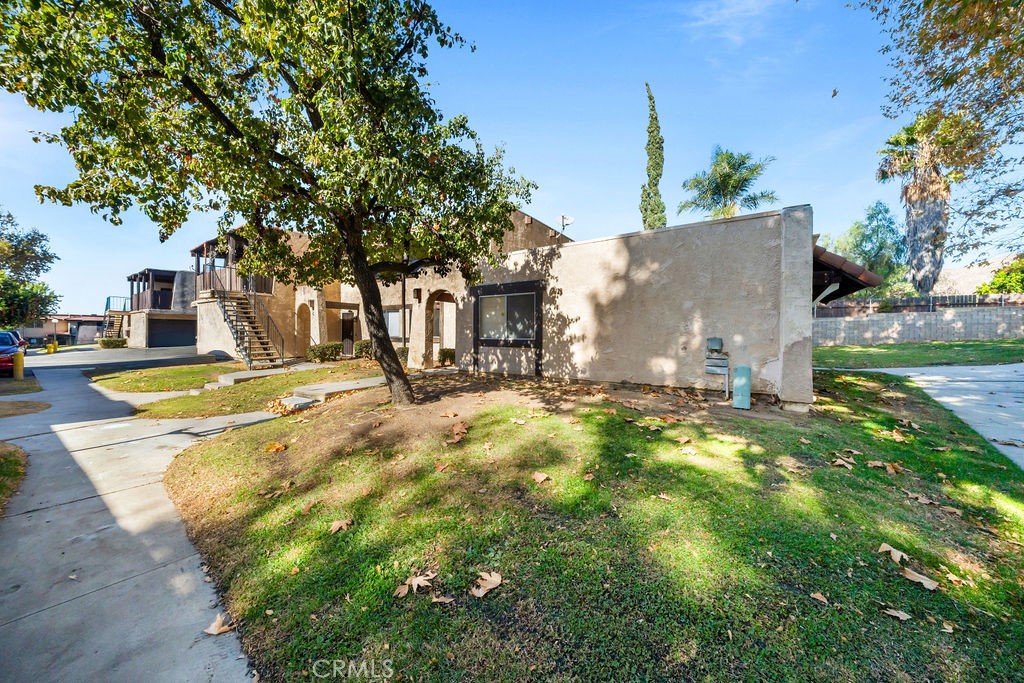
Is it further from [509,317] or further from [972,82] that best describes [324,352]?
[972,82]

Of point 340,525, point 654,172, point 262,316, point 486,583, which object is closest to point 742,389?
point 486,583

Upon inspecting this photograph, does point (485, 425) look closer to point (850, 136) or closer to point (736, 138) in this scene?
point (850, 136)

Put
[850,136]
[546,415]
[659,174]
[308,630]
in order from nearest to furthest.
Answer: [308,630] → [546,415] → [850,136] → [659,174]

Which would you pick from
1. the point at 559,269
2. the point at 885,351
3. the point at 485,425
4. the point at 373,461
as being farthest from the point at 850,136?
the point at 373,461

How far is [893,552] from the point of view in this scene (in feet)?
9.66

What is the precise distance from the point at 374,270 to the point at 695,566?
7263mm

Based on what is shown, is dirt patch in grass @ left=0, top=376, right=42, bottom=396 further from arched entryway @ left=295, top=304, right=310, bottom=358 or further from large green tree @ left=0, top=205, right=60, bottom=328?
large green tree @ left=0, top=205, right=60, bottom=328

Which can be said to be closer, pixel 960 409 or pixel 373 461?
pixel 373 461

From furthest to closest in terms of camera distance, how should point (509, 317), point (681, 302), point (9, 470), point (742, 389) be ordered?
point (509, 317) → point (681, 302) → point (742, 389) → point (9, 470)

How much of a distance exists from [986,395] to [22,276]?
53.3 meters

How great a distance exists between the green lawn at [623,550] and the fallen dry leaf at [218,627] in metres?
0.08

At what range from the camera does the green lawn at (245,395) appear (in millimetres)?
8867

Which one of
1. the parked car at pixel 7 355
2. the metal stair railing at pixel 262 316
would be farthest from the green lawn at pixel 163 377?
the parked car at pixel 7 355

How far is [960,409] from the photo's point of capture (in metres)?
7.07
